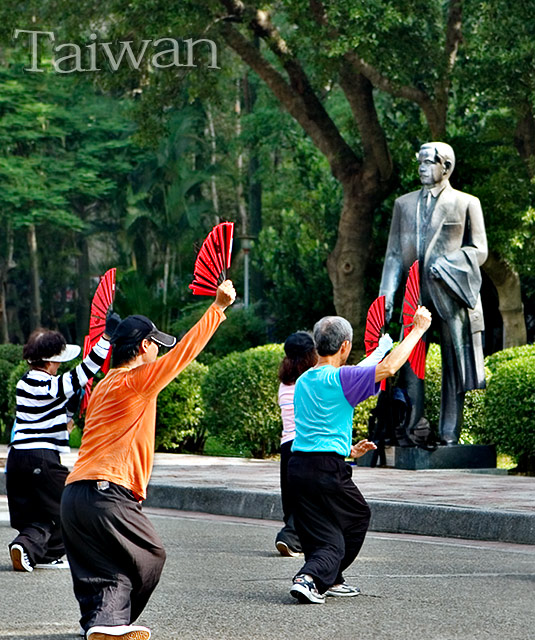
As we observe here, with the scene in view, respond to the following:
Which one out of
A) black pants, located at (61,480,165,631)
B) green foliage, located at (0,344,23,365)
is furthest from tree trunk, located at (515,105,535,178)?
black pants, located at (61,480,165,631)

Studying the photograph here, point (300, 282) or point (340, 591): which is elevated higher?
point (300, 282)

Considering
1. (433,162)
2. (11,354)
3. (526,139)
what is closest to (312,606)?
(433,162)

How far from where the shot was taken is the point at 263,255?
30781 millimetres

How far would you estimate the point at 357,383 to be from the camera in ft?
22.4

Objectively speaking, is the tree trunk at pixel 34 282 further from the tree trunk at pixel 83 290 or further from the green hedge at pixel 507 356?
the green hedge at pixel 507 356

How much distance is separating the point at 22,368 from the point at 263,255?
10489 millimetres

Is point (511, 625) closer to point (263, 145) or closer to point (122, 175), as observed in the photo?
point (263, 145)

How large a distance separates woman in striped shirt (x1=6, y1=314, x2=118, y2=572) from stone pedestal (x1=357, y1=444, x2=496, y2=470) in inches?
243

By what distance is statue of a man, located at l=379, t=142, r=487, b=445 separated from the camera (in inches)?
550

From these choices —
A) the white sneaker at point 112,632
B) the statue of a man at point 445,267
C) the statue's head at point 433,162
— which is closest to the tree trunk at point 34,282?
the statue of a man at point 445,267

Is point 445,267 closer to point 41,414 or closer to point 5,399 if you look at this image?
point 41,414

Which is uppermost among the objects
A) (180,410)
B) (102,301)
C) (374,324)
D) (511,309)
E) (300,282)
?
(300,282)

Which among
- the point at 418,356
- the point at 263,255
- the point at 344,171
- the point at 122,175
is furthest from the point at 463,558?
the point at 122,175

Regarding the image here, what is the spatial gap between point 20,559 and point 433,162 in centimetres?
716
